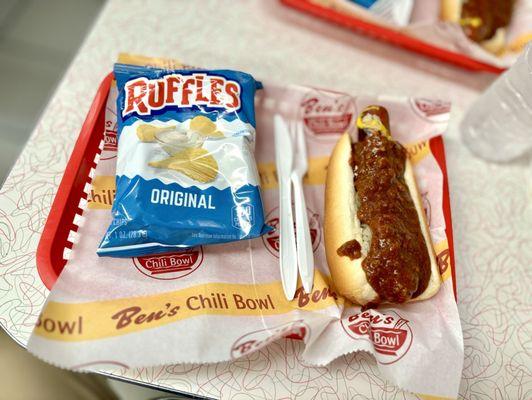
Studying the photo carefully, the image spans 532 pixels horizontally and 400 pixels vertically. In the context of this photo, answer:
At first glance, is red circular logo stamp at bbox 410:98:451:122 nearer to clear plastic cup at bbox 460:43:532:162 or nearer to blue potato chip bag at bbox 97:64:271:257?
clear plastic cup at bbox 460:43:532:162

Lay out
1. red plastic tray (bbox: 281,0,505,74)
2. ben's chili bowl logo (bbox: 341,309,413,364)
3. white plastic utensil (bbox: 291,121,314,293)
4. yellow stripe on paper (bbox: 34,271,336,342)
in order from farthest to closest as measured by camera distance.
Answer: red plastic tray (bbox: 281,0,505,74)
white plastic utensil (bbox: 291,121,314,293)
ben's chili bowl logo (bbox: 341,309,413,364)
yellow stripe on paper (bbox: 34,271,336,342)

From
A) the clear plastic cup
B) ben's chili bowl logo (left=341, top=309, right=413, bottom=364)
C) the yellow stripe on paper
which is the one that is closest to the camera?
the yellow stripe on paper

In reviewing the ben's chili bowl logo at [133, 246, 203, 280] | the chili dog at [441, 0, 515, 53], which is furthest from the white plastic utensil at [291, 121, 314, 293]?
the chili dog at [441, 0, 515, 53]

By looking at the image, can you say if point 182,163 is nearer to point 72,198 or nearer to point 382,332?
point 72,198

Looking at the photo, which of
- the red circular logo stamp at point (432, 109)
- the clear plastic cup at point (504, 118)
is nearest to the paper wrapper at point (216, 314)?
the red circular logo stamp at point (432, 109)

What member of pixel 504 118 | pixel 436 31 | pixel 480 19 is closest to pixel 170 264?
pixel 504 118
